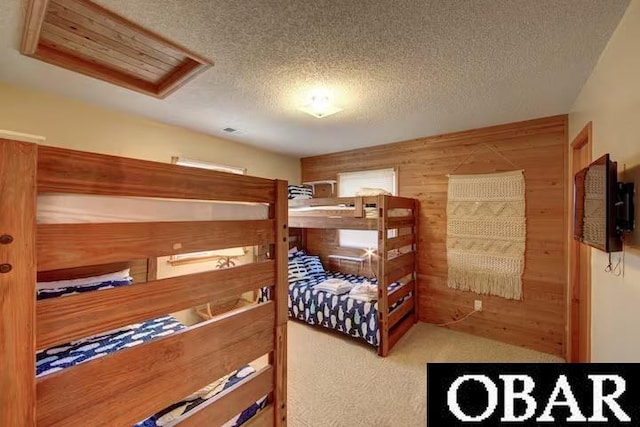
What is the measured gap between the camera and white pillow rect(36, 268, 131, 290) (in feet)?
7.07

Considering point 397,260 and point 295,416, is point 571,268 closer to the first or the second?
point 397,260

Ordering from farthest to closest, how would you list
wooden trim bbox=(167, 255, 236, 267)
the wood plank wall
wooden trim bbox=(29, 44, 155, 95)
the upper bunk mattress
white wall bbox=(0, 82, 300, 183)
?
wooden trim bbox=(167, 255, 236, 267) → the wood plank wall → white wall bbox=(0, 82, 300, 183) → wooden trim bbox=(29, 44, 155, 95) → the upper bunk mattress

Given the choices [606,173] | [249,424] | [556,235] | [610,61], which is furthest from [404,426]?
[610,61]

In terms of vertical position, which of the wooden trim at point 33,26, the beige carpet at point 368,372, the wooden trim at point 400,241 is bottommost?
the beige carpet at point 368,372

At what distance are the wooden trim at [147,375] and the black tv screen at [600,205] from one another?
1757 millimetres

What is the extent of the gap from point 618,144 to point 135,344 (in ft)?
9.50

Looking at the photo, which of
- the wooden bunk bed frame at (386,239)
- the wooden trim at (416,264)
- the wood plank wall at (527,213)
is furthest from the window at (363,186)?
the wooden bunk bed frame at (386,239)

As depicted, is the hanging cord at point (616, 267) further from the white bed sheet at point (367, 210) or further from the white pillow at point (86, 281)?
the white pillow at point (86, 281)

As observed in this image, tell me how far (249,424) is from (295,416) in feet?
2.63

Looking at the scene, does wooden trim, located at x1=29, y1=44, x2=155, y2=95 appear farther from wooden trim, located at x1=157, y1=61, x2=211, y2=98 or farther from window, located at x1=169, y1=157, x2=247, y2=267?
window, located at x1=169, y1=157, x2=247, y2=267

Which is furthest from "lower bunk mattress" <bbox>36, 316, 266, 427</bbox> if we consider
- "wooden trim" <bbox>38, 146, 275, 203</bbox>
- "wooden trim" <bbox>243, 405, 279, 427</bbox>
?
"wooden trim" <bbox>38, 146, 275, 203</bbox>

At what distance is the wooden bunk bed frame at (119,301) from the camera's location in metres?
0.68

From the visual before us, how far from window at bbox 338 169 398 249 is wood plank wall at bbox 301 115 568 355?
143 millimetres

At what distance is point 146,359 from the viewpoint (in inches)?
37.9
